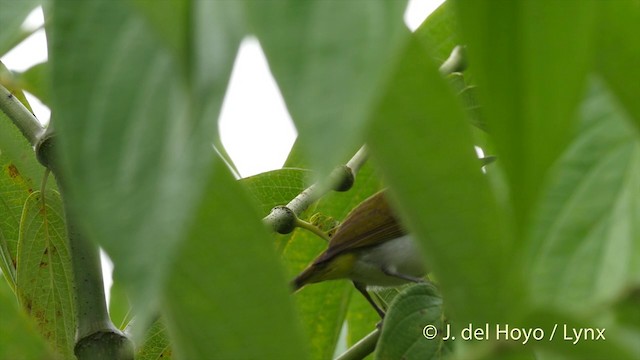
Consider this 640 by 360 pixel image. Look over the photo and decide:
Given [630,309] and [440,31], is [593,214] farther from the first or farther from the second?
[630,309]

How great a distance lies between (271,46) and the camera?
364 mm

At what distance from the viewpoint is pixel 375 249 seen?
9.52ft

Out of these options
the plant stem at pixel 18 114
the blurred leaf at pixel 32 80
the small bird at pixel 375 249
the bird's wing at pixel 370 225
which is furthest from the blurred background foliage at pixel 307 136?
the bird's wing at pixel 370 225

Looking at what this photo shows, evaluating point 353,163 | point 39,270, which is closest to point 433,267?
point 39,270

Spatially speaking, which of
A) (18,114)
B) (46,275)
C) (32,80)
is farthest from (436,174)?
(32,80)

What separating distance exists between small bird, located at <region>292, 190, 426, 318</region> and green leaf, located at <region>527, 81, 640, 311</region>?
1.45 m

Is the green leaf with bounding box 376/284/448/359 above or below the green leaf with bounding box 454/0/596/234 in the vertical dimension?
below

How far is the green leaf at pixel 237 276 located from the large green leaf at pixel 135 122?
0.11 m

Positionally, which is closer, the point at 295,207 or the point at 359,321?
the point at 295,207

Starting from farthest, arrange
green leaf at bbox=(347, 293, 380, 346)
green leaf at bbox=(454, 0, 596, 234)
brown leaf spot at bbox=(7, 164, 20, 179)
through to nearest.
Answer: green leaf at bbox=(347, 293, 380, 346) → brown leaf spot at bbox=(7, 164, 20, 179) → green leaf at bbox=(454, 0, 596, 234)

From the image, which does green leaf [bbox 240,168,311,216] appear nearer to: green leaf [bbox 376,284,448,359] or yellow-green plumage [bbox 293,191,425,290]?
green leaf [bbox 376,284,448,359]

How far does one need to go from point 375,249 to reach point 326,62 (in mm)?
2553

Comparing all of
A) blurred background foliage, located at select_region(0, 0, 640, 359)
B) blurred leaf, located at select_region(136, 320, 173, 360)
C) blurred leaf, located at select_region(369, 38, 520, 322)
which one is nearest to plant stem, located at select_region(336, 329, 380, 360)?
blurred leaf, located at select_region(136, 320, 173, 360)

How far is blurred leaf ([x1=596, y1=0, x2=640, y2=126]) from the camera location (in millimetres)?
565
